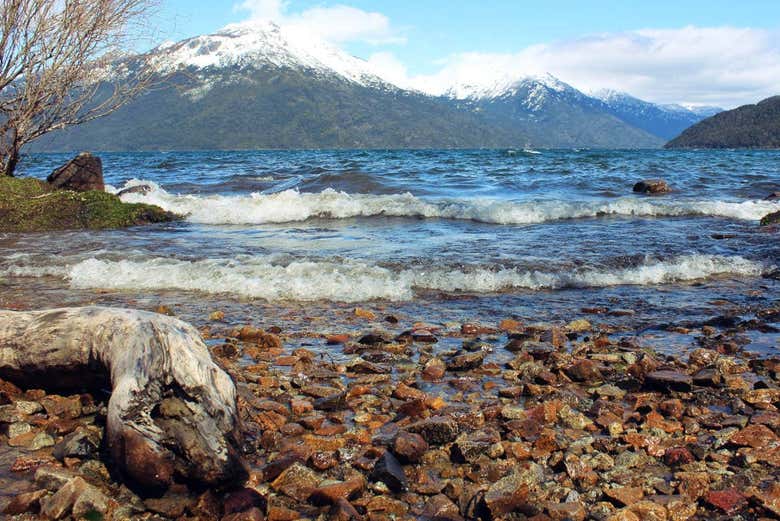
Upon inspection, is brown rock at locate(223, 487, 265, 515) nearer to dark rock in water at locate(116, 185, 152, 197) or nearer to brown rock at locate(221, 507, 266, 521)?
brown rock at locate(221, 507, 266, 521)

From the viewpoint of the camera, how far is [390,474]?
3221 millimetres

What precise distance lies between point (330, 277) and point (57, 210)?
27.9 ft

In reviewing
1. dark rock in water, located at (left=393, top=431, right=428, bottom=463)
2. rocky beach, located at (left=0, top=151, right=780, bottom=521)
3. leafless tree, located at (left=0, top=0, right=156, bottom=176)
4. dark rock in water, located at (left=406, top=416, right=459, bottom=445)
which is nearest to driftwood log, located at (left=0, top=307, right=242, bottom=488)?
rocky beach, located at (left=0, top=151, right=780, bottom=521)

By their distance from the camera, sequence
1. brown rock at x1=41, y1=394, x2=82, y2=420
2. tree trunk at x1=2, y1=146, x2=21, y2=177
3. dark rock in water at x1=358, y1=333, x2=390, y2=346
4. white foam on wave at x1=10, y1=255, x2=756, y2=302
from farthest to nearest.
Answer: tree trunk at x1=2, y1=146, x2=21, y2=177
white foam on wave at x1=10, y1=255, x2=756, y2=302
dark rock in water at x1=358, y1=333, x2=390, y2=346
brown rock at x1=41, y1=394, x2=82, y2=420

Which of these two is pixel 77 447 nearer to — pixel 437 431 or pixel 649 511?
pixel 437 431

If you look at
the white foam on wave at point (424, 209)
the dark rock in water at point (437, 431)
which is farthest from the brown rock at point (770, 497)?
the white foam on wave at point (424, 209)

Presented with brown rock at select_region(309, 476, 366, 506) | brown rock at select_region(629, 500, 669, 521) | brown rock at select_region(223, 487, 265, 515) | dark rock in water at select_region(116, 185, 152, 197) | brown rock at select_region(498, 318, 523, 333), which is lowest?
brown rock at select_region(629, 500, 669, 521)

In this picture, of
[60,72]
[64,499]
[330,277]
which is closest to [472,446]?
[64,499]

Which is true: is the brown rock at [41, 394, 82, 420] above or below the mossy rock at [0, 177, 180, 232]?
below

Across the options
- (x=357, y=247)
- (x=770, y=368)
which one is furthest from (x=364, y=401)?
(x=357, y=247)

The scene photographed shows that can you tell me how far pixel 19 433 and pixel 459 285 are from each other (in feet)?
18.3

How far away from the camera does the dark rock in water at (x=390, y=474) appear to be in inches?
126

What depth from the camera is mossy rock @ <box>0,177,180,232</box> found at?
42.0ft

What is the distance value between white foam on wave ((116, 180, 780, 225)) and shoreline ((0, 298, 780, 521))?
1014cm
